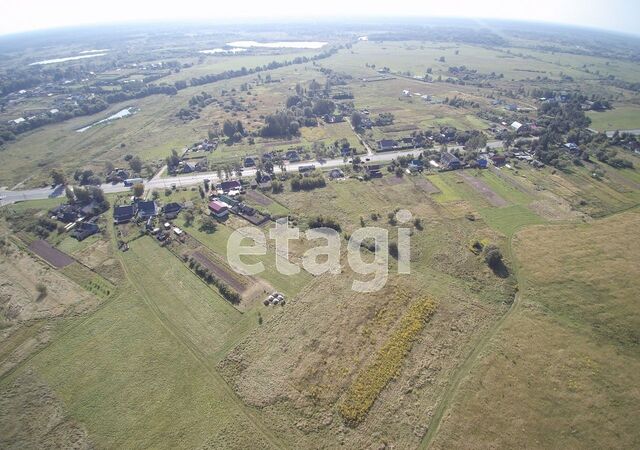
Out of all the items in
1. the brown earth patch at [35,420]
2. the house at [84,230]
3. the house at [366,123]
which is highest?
the house at [366,123]

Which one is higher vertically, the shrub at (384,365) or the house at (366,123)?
the house at (366,123)

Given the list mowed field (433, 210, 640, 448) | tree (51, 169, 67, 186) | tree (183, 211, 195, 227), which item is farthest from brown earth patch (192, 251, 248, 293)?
tree (51, 169, 67, 186)

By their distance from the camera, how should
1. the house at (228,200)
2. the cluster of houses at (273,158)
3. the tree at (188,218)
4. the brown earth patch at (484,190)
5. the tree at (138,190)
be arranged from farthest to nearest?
the cluster of houses at (273,158) → the tree at (138,190) → the brown earth patch at (484,190) → the house at (228,200) → the tree at (188,218)

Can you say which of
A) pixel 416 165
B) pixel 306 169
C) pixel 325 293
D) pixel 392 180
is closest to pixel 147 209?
pixel 306 169

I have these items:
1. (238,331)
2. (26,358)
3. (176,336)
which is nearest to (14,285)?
(26,358)

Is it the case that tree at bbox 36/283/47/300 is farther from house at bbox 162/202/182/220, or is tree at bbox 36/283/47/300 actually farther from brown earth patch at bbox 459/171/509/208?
brown earth patch at bbox 459/171/509/208

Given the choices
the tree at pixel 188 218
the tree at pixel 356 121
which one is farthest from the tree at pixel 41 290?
the tree at pixel 356 121

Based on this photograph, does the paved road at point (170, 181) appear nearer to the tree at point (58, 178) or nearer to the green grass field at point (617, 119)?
the tree at point (58, 178)
